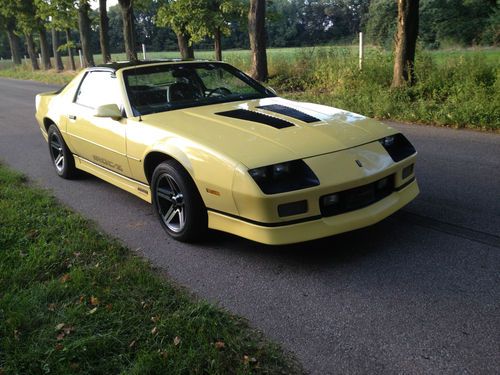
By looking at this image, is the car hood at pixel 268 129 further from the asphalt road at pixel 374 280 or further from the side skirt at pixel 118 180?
the asphalt road at pixel 374 280

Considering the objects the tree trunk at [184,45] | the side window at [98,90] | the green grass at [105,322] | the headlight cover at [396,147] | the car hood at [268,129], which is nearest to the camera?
the green grass at [105,322]

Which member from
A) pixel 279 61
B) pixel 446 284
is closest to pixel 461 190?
pixel 446 284

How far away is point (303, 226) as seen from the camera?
330cm

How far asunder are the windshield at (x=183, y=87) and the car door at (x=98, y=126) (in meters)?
0.19

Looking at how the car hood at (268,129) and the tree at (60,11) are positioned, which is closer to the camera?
the car hood at (268,129)

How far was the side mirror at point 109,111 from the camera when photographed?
4371 millimetres

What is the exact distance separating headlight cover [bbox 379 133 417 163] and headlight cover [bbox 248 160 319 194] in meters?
0.85

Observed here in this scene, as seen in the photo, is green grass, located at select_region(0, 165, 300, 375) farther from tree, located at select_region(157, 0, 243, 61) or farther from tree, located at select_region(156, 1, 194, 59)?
tree, located at select_region(156, 1, 194, 59)

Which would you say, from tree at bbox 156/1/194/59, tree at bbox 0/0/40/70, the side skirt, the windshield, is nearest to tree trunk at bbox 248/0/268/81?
tree at bbox 156/1/194/59

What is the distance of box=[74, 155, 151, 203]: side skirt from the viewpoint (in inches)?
173

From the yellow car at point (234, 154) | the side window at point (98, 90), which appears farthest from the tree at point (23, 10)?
the yellow car at point (234, 154)

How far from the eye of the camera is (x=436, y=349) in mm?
2486

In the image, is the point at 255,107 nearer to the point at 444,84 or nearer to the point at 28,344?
the point at 28,344

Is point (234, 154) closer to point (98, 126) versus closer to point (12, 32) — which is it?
point (98, 126)
